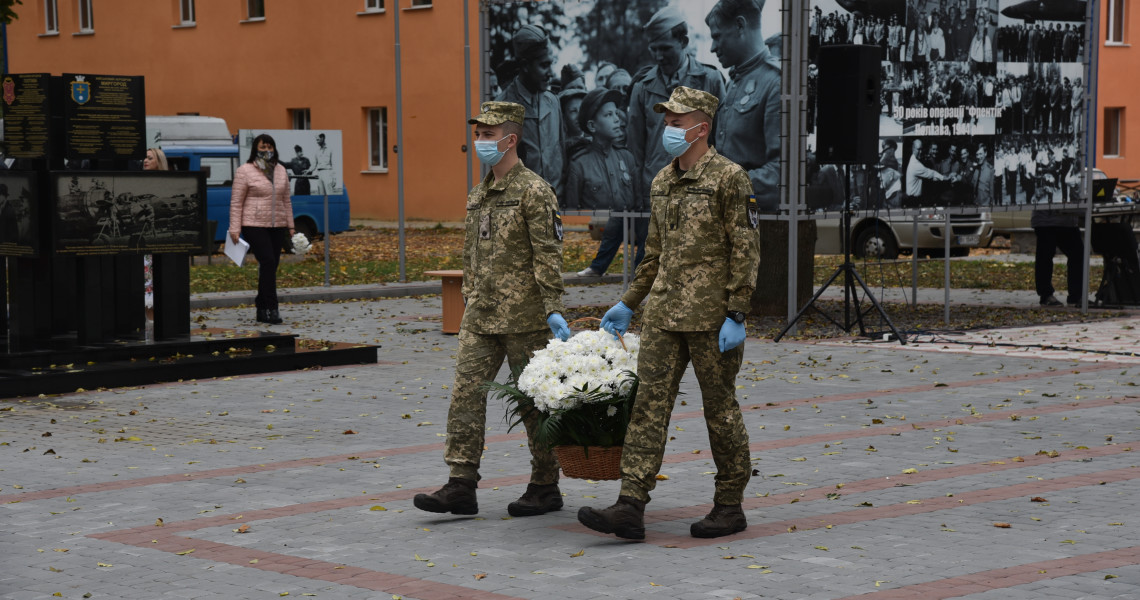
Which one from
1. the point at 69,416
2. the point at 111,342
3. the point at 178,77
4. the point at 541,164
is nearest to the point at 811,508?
the point at 69,416

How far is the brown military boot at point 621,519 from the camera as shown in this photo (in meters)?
6.70

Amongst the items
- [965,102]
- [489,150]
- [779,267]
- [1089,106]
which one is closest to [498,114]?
[489,150]

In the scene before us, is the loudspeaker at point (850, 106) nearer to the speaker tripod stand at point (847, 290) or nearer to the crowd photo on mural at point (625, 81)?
the speaker tripod stand at point (847, 290)

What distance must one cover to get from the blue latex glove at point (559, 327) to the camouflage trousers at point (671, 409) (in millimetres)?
441

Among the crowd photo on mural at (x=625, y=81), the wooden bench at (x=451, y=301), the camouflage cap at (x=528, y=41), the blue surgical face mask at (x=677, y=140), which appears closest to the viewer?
the blue surgical face mask at (x=677, y=140)

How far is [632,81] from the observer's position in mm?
17156

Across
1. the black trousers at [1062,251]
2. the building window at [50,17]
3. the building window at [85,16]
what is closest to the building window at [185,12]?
the building window at [85,16]

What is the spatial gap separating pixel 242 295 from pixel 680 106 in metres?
13.8

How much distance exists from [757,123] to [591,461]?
959 cm

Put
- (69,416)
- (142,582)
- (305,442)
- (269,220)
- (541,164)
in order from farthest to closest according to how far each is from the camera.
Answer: (541,164) < (269,220) < (69,416) < (305,442) < (142,582)

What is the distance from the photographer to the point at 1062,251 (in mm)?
18156

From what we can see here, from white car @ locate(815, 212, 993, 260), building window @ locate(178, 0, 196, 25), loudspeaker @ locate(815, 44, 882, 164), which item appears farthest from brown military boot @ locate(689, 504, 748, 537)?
building window @ locate(178, 0, 196, 25)

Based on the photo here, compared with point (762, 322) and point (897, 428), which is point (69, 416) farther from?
point (762, 322)

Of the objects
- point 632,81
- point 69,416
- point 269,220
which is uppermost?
point 632,81
